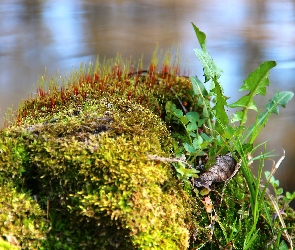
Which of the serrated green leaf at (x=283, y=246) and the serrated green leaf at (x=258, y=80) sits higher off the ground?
the serrated green leaf at (x=258, y=80)

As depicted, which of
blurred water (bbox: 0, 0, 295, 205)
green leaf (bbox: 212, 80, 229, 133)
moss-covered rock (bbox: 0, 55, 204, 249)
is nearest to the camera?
moss-covered rock (bbox: 0, 55, 204, 249)

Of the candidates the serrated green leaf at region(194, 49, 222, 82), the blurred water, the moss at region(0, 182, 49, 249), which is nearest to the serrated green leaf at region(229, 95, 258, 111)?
the serrated green leaf at region(194, 49, 222, 82)

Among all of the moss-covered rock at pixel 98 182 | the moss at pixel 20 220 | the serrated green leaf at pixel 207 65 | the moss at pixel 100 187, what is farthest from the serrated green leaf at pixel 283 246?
the moss at pixel 20 220

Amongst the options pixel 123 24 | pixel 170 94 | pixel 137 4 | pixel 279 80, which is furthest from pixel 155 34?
pixel 170 94

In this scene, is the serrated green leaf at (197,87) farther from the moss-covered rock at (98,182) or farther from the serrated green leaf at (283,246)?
the serrated green leaf at (283,246)

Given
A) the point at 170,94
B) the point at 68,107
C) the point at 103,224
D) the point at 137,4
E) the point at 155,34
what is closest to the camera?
the point at 103,224

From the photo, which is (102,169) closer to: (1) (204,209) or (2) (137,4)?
(1) (204,209)

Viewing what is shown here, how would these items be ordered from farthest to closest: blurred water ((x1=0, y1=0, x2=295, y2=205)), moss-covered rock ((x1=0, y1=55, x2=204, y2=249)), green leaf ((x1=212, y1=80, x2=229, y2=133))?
blurred water ((x1=0, y1=0, x2=295, y2=205)) → green leaf ((x1=212, y1=80, x2=229, y2=133)) → moss-covered rock ((x1=0, y1=55, x2=204, y2=249))

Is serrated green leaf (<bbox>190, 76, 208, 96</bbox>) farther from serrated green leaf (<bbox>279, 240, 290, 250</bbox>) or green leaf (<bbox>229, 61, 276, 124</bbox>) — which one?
serrated green leaf (<bbox>279, 240, 290, 250</bbox>)

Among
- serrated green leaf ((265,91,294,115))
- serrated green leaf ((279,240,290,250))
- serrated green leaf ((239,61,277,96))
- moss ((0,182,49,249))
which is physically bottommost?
serrated green leaf ((279,240,290,250))
